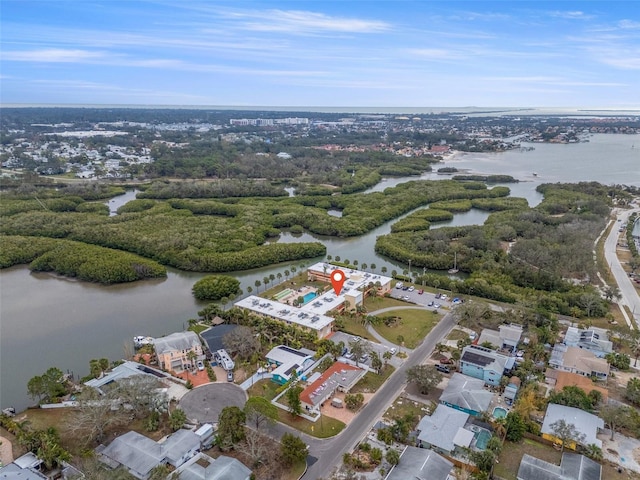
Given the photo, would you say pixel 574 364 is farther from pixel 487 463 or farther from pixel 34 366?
pixel 34 366

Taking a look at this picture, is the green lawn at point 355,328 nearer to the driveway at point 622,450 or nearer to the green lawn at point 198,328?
the green lawn at point 198,328

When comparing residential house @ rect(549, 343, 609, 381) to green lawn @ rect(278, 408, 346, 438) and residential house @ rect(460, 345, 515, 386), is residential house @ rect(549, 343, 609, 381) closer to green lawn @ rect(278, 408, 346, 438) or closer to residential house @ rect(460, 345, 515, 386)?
residential house @ rect(460, 345, 515, 386)

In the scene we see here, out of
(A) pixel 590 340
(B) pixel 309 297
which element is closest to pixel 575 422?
(A) pixel 590 340

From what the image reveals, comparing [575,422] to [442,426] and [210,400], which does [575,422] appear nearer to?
[442,426]

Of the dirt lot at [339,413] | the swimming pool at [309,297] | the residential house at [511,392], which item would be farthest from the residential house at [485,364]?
the swimming pool at [309,297]

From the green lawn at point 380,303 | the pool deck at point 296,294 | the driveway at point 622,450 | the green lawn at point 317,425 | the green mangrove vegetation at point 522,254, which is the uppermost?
the green mangrove vegetation at point 522,254

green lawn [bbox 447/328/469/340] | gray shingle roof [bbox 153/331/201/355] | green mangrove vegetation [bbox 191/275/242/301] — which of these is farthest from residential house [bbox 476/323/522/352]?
green mangrove vegetation [bbox 191/275/242/301]
